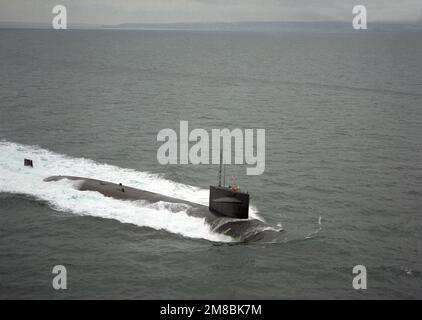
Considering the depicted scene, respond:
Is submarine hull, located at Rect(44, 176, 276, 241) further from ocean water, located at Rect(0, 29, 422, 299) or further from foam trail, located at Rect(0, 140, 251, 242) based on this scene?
ocean water, located at Rect(0, 29, 422, 299)

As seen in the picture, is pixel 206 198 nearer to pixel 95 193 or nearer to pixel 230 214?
pixel 230 214

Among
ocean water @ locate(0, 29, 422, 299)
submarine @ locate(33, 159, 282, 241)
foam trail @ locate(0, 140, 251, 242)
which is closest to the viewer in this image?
ocean water @ locate(0, 29, 422, 299)

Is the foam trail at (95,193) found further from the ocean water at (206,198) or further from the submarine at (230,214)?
the submarine at (230,214)

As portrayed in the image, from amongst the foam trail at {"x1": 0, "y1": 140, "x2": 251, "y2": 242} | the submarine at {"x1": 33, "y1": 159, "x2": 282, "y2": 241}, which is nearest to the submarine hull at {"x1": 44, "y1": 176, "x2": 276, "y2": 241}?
the submarine at {"x1": 33, "y1": 159, "x2": 282, "y2": 241}

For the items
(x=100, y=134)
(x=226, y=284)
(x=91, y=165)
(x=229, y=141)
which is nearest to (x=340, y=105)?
(x=229, y=141)

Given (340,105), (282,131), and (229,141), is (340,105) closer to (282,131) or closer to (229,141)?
(282,131)

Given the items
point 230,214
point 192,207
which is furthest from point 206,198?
point 230,214

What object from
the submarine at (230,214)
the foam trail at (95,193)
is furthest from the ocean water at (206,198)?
the submarine at (230,214)
